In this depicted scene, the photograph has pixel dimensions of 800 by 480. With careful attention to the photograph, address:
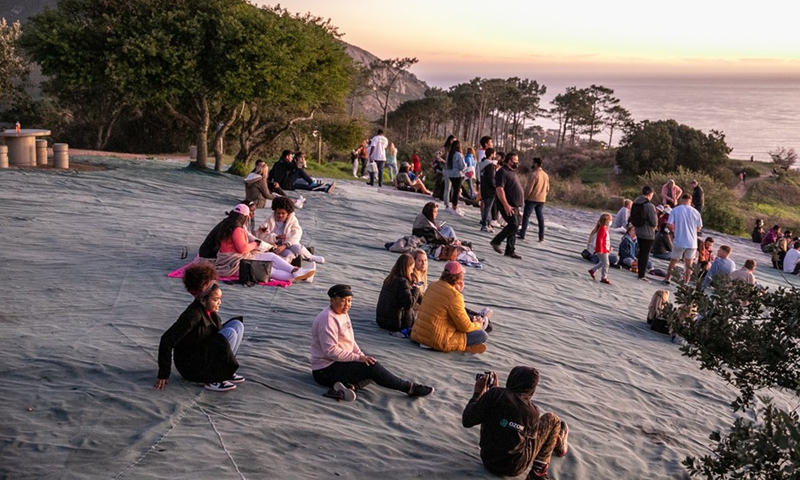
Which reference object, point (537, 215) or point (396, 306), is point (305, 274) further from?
point (537, 215)

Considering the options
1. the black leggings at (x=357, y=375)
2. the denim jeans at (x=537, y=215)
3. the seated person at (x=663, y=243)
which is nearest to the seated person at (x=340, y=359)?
the black leggings at (x=357, y=375)

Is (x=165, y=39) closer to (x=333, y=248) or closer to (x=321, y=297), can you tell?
(x=333, y=248)

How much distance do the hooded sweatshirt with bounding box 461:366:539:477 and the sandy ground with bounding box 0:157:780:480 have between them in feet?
1.10

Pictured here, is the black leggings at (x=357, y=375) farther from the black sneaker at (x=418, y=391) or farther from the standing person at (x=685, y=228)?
the standing person at (x=685, y=228)

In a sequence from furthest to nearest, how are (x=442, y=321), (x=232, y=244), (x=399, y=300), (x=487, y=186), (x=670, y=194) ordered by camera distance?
(x=670, y=194) → (x=487, y=186) → (x=232, y=244) → (x=399, y=300) → (x=442, y=321)

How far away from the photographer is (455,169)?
20109mm

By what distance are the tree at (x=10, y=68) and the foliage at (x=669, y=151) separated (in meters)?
43.0

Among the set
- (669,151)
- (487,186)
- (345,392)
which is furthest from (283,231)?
(669,151)

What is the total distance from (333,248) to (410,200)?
29.5 ft

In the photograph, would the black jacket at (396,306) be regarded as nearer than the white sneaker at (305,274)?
Yes

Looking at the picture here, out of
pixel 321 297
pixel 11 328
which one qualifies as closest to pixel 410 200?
pixel 321 297

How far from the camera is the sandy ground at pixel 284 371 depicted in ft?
21.0

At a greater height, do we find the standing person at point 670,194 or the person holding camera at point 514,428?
the standing person at point 670,194

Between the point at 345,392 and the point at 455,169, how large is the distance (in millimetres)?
12987
